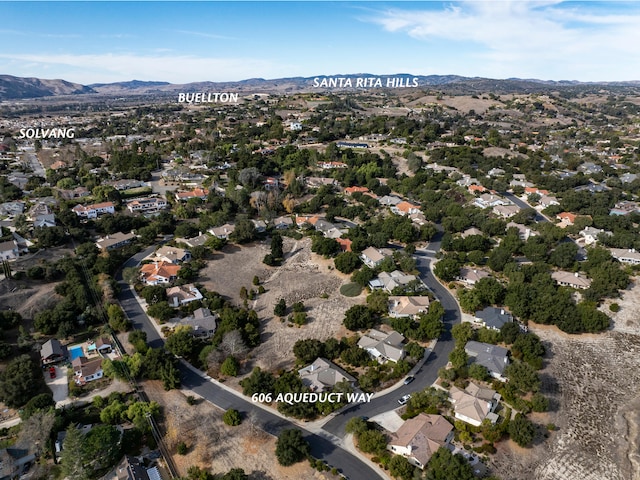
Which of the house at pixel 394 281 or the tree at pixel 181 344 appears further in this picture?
the house at pixel 394 281

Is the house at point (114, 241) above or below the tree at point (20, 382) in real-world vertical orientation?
above

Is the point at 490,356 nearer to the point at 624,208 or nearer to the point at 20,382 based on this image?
the point at 20,382

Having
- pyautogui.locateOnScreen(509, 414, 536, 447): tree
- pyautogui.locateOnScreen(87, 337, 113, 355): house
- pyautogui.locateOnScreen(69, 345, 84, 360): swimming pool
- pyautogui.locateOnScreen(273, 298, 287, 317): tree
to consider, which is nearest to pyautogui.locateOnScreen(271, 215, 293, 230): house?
pyautogui.locateOnScreen(273, 298, 287, 317): tree

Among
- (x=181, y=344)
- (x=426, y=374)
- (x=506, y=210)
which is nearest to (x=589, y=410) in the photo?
(x=426, y=374)

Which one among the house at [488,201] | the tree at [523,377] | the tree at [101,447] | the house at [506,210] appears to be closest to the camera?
the tree at [101,447]

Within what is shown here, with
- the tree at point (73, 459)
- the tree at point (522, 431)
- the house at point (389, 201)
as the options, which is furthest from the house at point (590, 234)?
the tree at point (73, 459)

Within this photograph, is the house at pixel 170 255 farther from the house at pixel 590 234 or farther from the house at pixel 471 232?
the house at pixel 590 234
